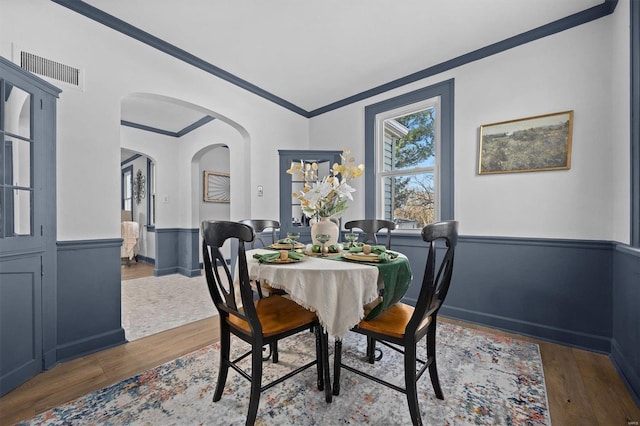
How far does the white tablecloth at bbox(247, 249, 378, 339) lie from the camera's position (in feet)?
4.49

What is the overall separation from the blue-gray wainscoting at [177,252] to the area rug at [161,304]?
0.29 m

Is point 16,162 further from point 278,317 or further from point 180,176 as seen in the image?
point 180,176

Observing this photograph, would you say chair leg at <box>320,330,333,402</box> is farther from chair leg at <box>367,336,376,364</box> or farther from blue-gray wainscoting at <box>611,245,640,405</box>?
blue-gray wainscoting at <box>611,245,640,405</box>

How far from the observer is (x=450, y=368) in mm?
1943

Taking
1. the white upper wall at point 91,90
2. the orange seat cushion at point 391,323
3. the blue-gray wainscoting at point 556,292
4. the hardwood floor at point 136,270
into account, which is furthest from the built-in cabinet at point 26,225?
the blue-gray wainscoting at point 556,292

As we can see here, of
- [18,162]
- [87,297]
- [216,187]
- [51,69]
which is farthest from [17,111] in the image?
[216,187]

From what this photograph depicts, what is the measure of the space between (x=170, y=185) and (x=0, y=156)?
3.47 metres

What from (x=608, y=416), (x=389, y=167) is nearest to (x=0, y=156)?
(x=389, y=167)

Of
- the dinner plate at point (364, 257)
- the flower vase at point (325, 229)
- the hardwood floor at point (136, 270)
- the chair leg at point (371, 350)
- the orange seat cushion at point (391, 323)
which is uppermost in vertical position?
the flower vase at point (325, 229)

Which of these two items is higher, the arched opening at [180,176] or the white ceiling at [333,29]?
the white ceiling at [333,29]

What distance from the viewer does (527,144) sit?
8.29ft

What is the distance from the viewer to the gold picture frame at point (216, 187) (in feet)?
17.6

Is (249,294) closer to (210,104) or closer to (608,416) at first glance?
(608,416)

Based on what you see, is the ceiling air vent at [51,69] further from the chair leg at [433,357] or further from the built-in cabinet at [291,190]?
the chair leg at [433,357]
